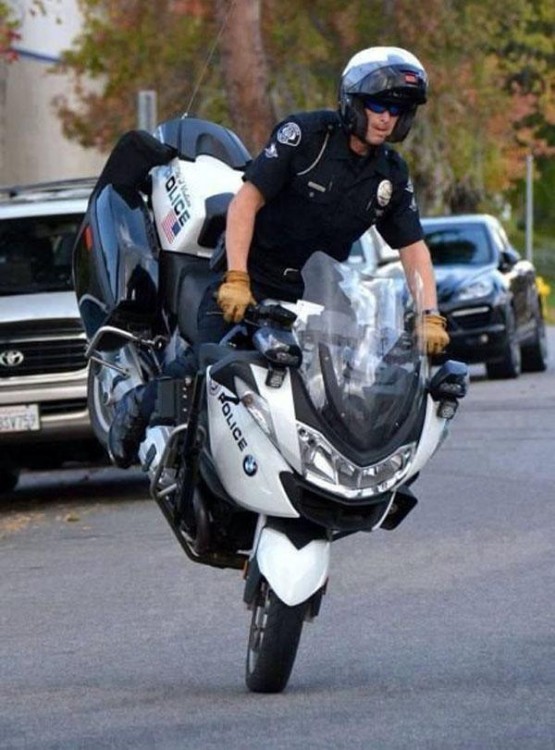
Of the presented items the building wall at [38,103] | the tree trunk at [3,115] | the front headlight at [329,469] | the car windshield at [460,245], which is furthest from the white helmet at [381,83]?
the tree trunk at [3,115]

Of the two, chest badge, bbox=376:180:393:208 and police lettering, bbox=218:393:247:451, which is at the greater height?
chest badge, bbox=376:180:393:208

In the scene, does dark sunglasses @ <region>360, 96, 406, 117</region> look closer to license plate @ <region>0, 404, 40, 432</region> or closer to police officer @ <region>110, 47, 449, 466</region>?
police officer @ <region>110, 47, 449, 466</region>

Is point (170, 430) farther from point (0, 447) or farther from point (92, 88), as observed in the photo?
point (92, 88)

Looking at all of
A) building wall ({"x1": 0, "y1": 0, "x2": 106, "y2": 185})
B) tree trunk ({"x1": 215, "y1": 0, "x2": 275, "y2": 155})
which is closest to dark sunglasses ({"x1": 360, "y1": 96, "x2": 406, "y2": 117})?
tree trunk ({"x1": 215, "y1": 0, "x2": 275, "y2": 155})

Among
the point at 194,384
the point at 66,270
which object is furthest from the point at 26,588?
the point at 66,270

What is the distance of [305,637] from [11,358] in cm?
555

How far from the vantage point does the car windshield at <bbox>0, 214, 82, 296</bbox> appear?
15.1m

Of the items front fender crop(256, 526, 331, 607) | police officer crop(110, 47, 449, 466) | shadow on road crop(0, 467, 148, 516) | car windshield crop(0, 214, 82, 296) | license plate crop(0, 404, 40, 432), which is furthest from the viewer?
shadow on road crop(0, 467, 148, 516)

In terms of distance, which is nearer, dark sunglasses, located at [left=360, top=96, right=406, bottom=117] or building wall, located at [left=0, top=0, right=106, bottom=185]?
dark sunglasses, located at [left=360, top=96, right=406, bottom=117]

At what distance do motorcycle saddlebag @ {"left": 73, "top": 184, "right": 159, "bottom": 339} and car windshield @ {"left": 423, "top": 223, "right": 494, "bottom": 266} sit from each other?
15.8m

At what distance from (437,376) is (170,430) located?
3.42 ft

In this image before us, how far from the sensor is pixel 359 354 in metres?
7.89

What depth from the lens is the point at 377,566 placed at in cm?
1134

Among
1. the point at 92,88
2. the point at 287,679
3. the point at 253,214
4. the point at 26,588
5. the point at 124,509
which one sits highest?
the point at 253,214
